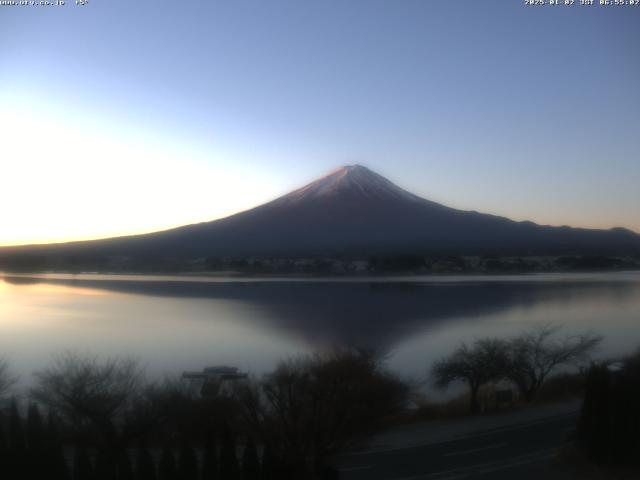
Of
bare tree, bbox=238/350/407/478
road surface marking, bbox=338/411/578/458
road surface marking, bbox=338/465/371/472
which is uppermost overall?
bare tree, bbox=238/350/407/478

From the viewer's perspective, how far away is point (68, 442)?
493 centimetres

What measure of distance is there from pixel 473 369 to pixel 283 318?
23.2 ft

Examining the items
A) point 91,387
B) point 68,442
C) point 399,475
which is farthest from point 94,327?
point 399,475

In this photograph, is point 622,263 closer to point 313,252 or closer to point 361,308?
point 313,252

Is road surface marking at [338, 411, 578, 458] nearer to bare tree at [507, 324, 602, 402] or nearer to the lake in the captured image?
bare tree at [507, 324, 602, 402]

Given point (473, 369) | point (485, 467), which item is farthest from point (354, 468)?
point (473, 369)

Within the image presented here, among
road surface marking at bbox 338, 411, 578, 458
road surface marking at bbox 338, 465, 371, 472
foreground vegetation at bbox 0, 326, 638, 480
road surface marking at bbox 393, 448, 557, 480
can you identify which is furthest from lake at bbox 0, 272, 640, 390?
road surface marking at bbox 338, 465, 371, 472

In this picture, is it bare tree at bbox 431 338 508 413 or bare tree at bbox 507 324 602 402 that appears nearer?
bare tree at bbox 431 338 508 413

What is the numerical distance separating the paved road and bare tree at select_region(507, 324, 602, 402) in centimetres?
213

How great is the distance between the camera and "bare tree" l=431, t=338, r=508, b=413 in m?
8.06

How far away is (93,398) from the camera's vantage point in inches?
220

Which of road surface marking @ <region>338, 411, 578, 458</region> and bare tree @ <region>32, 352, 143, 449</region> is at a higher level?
bare tree @ <region>32, 352, 143, 449</region>

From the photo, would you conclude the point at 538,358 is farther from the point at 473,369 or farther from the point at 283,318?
the point at 283,318

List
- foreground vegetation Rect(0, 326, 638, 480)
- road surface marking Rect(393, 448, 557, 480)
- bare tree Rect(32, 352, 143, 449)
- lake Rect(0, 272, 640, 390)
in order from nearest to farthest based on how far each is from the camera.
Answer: foreground vegetation Rect(0, 326, 638, 480) → road surface marking Rect(393, 448, 557, 480) → bare tree Rect(32, 352, 143, 449) → lake Rect(0, 272, 640, 390)
